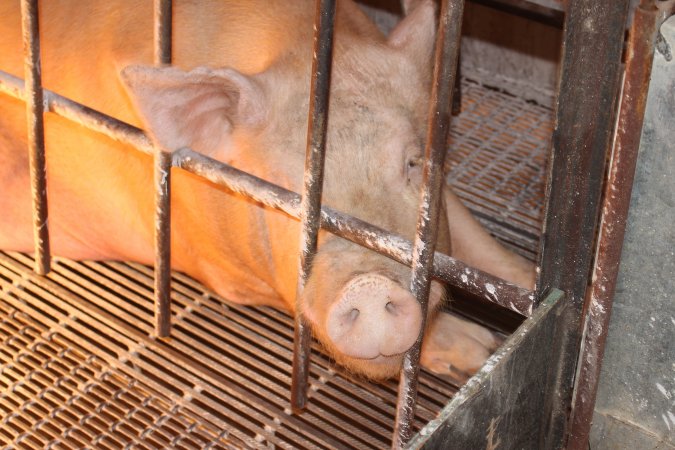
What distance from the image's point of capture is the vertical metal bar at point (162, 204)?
1.99m

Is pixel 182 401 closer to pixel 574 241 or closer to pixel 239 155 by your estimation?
pixel 239 155

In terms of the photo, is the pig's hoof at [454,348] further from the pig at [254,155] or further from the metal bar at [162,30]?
the metal bar at [162,30]

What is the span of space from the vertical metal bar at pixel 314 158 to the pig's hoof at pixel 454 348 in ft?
1.76

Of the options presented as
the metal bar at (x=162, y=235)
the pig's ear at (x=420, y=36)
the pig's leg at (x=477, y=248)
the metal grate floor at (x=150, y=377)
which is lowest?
the metal grate floor at (x=150, y=377)

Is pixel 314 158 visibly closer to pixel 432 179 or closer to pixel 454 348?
pixel 432 179

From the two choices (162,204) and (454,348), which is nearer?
(162,204)

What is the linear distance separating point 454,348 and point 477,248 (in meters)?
0.45

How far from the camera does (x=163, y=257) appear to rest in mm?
2193

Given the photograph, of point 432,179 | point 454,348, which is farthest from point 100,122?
point 454,348

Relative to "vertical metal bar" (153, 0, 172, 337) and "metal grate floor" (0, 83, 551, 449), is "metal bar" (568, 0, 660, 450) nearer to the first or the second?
"metal grate floor" (0, 83, 551, 449)

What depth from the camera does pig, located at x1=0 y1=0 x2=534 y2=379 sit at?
2053mm

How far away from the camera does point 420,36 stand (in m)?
2.59

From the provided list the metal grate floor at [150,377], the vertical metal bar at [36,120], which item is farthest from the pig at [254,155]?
the vertical metal bar at [36,120]

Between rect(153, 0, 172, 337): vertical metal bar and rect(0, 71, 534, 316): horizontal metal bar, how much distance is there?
36 mm
